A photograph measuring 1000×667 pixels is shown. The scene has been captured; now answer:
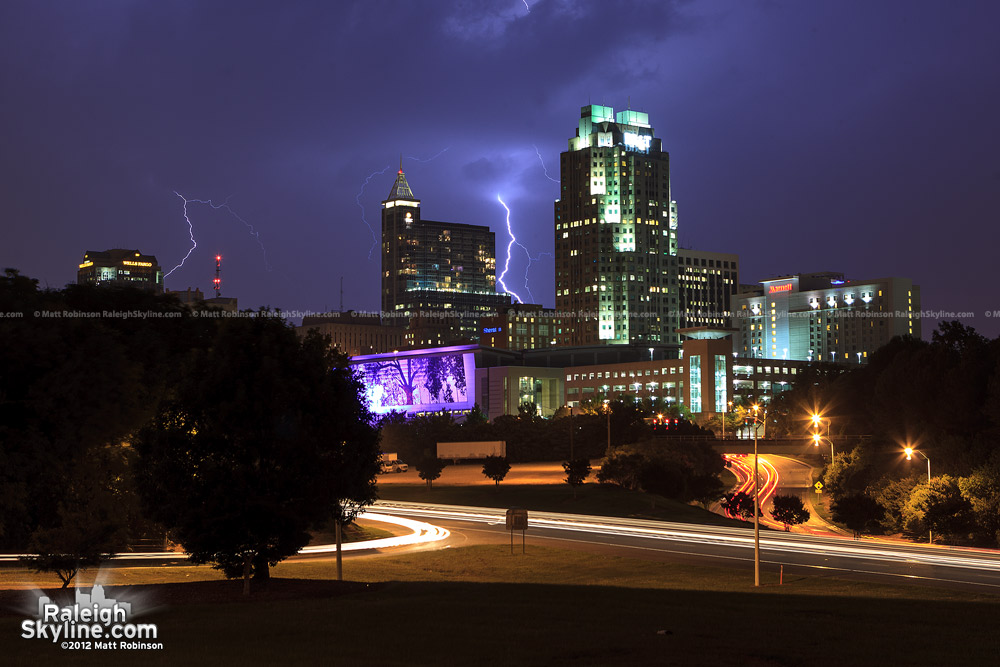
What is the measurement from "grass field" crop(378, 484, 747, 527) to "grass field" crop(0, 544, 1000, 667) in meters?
38.8

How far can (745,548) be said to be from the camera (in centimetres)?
5103

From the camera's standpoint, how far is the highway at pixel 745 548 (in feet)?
134

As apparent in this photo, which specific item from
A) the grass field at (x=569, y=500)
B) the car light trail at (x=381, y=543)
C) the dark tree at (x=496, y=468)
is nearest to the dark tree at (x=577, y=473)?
the grass field at (x=569, y=500)

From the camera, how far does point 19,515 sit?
40.0m

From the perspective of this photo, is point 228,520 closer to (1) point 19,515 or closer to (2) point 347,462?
(2) point 347,462

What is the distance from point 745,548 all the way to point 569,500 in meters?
33.8

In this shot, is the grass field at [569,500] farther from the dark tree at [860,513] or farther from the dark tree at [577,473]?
the dark tree at [860,513]

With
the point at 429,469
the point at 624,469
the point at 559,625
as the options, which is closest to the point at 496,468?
the point at 429,469

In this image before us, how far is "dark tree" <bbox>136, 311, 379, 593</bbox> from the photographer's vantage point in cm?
3020

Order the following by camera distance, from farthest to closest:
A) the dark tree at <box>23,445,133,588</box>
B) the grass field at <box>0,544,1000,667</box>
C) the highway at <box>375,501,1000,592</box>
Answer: the highway at <box>375,501,1000,592</box>, the dark tree at <box>23,445,133,588</box>, the grass field at <box>0,544,1000,667</box>

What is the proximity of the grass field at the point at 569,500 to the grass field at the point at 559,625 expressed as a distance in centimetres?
3883

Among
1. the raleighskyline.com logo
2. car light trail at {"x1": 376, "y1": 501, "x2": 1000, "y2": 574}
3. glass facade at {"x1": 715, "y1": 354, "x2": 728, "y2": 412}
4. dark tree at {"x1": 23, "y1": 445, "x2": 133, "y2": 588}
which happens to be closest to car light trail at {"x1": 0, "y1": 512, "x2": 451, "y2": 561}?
dark tree at {"x1": 23, "y1": 445, "x2": 133, "y2": 588}

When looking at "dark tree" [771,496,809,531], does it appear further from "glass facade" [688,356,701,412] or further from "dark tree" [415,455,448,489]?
"glass facade" [688,356,701,412]

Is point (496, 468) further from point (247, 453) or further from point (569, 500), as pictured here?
point (247, 453)
